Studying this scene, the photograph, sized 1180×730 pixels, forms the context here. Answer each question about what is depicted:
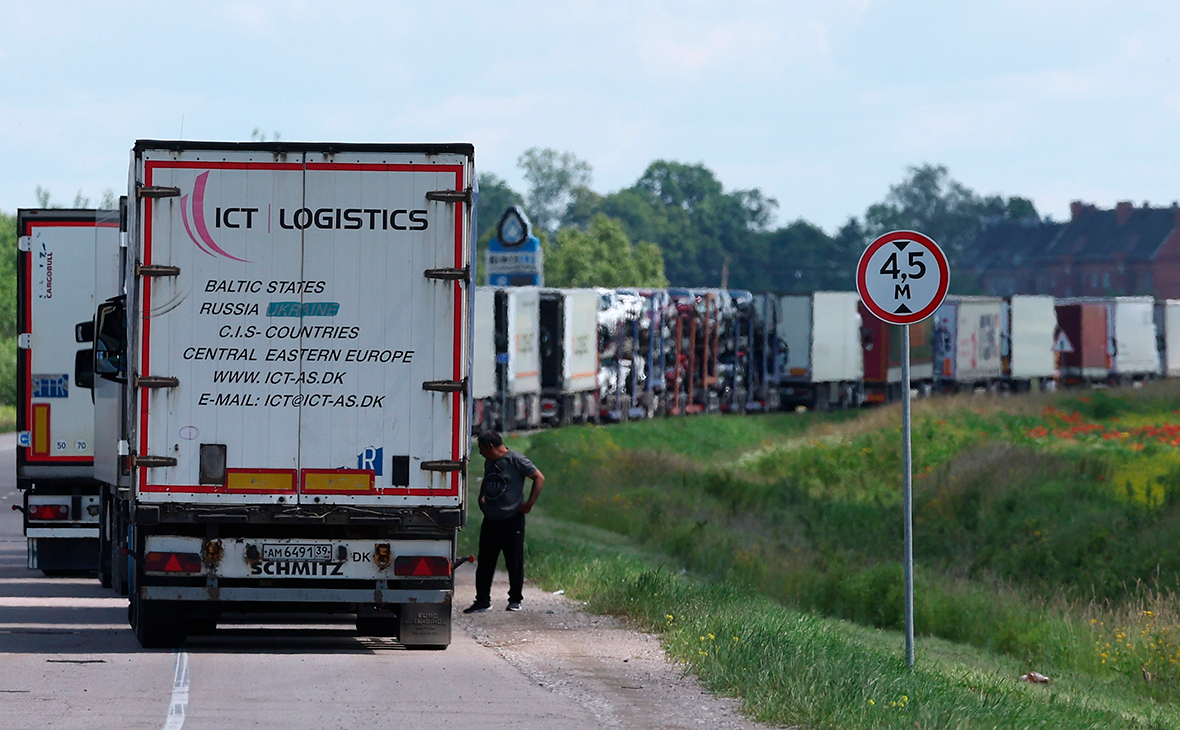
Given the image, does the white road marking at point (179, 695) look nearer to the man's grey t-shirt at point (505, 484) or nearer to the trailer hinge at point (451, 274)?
the trailer hinge at point (451, 274)

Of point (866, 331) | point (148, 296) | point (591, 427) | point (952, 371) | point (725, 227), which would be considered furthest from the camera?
point (725, 227)

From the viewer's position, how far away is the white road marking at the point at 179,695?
9438 mm

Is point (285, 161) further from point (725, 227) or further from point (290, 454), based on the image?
point (725, 227)

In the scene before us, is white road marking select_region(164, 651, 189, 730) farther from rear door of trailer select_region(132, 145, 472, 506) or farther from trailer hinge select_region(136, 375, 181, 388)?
trailer hinge select_region(136, 375, 181, 388)

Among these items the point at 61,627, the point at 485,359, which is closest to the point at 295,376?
the point at 61,627

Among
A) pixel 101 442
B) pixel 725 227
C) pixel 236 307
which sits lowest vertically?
pixel 101 442

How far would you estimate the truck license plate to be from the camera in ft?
39.8

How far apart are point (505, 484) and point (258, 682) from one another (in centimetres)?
428

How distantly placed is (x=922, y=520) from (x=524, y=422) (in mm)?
15807

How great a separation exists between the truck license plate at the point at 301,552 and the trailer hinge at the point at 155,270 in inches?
75.3

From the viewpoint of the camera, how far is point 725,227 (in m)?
177

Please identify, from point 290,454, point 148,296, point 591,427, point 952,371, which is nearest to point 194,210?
point 148,296

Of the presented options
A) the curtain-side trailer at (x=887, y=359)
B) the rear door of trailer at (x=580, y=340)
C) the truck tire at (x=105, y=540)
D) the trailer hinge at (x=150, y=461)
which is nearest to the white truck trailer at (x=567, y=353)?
the rear door of trailer at (x=580, y=340)

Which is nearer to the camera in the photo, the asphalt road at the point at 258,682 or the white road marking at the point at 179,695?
the white road marking at the point at 179,695
